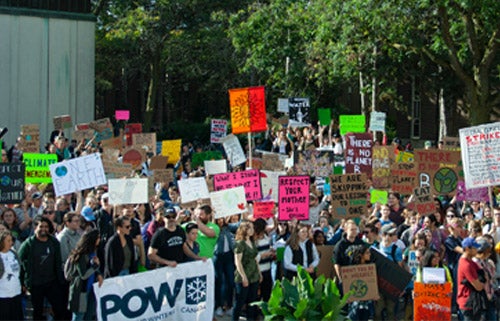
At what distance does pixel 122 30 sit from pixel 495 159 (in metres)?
24.3

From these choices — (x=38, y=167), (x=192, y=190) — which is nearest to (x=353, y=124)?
(x=192, y=190)

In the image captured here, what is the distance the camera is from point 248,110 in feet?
55.8

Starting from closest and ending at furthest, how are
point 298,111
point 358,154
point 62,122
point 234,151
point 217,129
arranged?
point 358,154, point 234,151, point 62,122, point 217,129, point 298,111

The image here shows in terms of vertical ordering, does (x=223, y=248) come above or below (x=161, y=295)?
above

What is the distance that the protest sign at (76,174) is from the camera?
13.4 m

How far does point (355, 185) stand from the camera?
13469 millimetres

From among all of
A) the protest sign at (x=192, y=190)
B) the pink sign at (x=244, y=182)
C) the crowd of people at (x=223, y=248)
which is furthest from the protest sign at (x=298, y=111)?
the pink sign at (x=244, y=182)

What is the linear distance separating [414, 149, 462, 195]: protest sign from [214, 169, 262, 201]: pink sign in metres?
2.84

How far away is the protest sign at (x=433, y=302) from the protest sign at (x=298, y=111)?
1410 centimetres

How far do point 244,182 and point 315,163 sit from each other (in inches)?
135

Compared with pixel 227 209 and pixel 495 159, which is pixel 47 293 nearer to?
pixel 227 209

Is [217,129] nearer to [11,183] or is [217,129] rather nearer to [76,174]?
[76,174]

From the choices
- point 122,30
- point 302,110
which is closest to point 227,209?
point 302,110

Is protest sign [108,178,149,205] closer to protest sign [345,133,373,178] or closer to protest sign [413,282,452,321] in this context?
protest sign [413,282,452,321]
